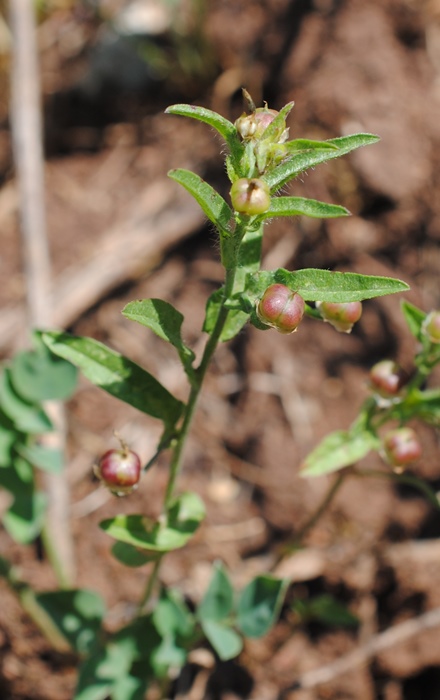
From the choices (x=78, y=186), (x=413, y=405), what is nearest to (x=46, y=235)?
(x=78, y=186)

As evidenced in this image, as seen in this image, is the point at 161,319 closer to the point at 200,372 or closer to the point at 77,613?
the point at 200,372

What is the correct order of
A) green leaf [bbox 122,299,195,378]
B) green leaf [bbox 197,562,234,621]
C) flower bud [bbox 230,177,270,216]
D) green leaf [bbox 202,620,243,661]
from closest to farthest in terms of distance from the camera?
flower bud [bbox 230,177,270,216]
green leaf [bbox 122,299,195,378]
green leaf [bbox 202,620,243,661]
green leaf [bbox 197,562,234,621]

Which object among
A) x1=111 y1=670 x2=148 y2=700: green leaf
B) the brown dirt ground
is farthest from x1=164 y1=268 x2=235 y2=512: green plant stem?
the brown dirt ground

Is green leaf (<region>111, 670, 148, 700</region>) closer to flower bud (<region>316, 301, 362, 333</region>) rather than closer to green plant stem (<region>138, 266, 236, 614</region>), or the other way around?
green plant stem (<region>138, 266, 236, 614</region>)

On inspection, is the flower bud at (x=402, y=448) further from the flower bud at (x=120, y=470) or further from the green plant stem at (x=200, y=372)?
the flower bud at (x=120, y=470)

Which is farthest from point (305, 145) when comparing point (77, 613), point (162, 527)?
point (77, 613)
